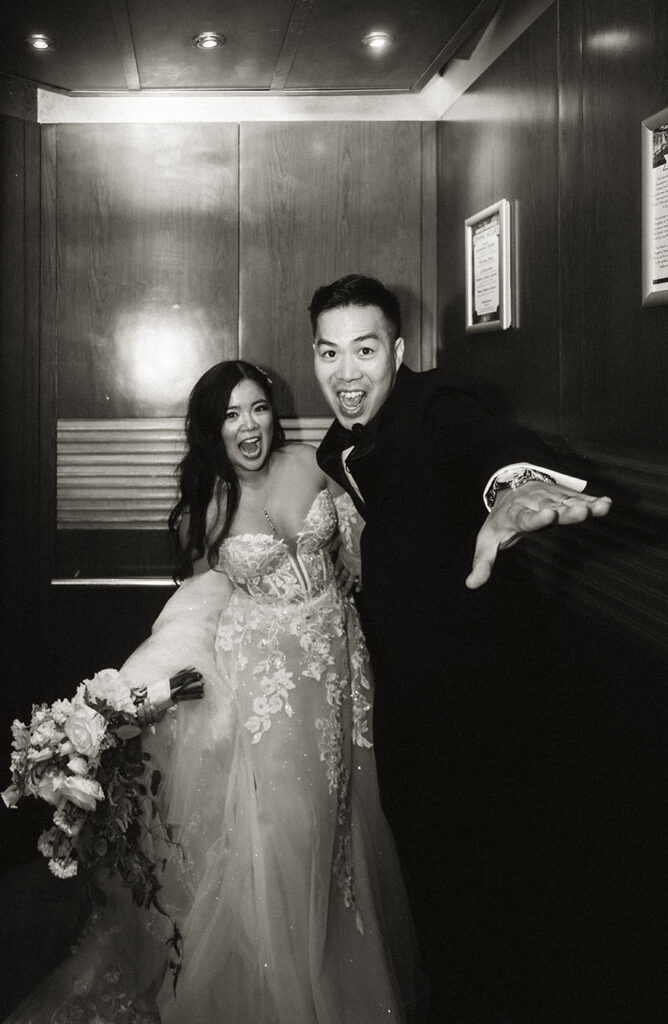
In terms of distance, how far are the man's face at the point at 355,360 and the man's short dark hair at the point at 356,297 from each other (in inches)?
0.6

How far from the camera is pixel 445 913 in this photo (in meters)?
2.35

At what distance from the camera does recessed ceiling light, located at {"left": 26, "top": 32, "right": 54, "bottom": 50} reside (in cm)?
331

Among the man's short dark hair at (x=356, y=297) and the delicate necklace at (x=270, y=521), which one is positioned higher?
the man's short dark hair at (x=356, y=297)

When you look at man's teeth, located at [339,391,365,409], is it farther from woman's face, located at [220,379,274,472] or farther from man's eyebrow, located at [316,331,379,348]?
woman's face, located at [220,379,274,472]

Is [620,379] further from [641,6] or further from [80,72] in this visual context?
[80,72]

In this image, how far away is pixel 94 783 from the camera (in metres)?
2.30

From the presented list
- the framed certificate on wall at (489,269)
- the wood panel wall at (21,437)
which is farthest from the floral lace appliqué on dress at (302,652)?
the wood panel wall at (21,437)

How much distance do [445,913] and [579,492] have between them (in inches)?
48.9

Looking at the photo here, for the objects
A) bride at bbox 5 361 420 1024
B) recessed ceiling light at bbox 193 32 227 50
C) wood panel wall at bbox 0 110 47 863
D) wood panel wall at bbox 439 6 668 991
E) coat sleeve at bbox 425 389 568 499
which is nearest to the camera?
coat sleeve at bbox 425 389 568 499

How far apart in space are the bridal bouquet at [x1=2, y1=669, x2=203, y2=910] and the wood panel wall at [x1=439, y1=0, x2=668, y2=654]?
3.83 feet

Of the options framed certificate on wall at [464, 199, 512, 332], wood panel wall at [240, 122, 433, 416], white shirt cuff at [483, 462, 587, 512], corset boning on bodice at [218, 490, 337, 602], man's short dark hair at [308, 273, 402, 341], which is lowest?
corset boning on bodice at [218, 490, 337, 602]

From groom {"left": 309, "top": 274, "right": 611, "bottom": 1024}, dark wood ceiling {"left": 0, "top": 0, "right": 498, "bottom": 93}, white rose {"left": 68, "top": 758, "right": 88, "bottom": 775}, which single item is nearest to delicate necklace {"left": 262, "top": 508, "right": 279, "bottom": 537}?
groom {"left": 309, "top": 274, "right": 611, "bottom": 1024}

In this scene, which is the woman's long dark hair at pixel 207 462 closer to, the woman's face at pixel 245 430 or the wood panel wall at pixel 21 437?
the woman's face at pixel 245 430

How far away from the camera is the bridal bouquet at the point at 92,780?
232 centimetres
